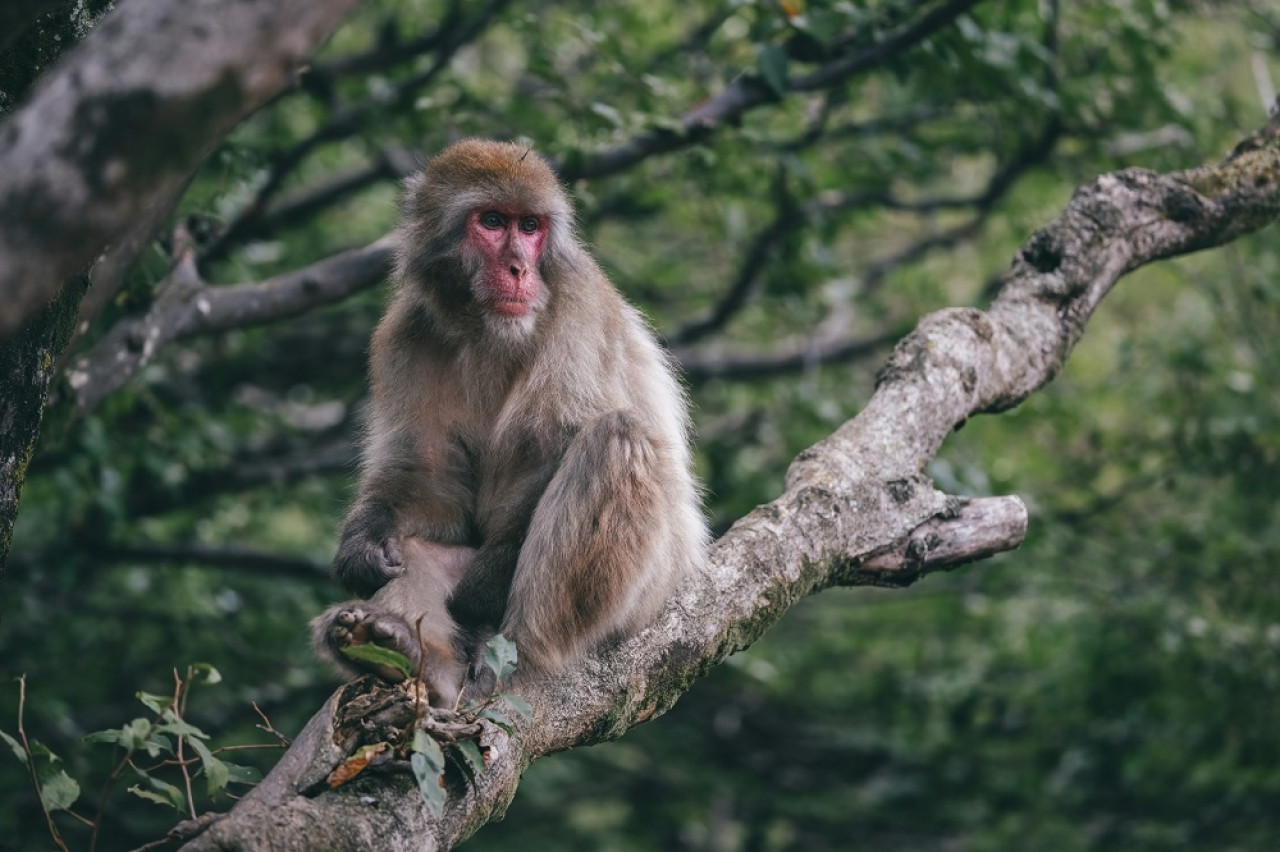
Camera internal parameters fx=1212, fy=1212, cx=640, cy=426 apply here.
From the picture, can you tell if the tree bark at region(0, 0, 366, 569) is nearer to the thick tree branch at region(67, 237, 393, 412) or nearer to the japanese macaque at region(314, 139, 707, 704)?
the japanese macaque at region(314, 139, 707, 704)

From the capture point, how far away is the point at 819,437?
7.03 meters

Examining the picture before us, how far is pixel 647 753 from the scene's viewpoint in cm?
935

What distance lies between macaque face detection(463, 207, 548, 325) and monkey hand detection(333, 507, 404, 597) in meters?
0.78

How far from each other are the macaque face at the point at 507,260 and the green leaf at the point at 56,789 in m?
1.89

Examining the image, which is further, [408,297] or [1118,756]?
[1118,756]

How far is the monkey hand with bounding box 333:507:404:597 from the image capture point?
3629mm

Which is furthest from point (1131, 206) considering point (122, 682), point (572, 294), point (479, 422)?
point (122, 682)

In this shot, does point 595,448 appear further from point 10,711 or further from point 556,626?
point 10,711

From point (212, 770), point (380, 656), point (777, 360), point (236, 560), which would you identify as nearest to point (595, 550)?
point (380, 656)

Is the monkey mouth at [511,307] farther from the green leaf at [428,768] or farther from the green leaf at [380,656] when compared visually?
the green leaf at [428,768]

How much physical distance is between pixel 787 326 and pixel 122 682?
15.3 feet

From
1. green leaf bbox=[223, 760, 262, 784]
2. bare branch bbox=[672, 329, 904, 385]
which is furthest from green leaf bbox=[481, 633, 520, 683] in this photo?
bare branch bbox=[672, 329, 904, 385]

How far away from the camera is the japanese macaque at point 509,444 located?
3430mm

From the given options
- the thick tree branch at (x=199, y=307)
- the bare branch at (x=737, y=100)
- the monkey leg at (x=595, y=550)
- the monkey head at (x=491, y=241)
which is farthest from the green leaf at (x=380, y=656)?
the bare branch at (x=737, y=100)
